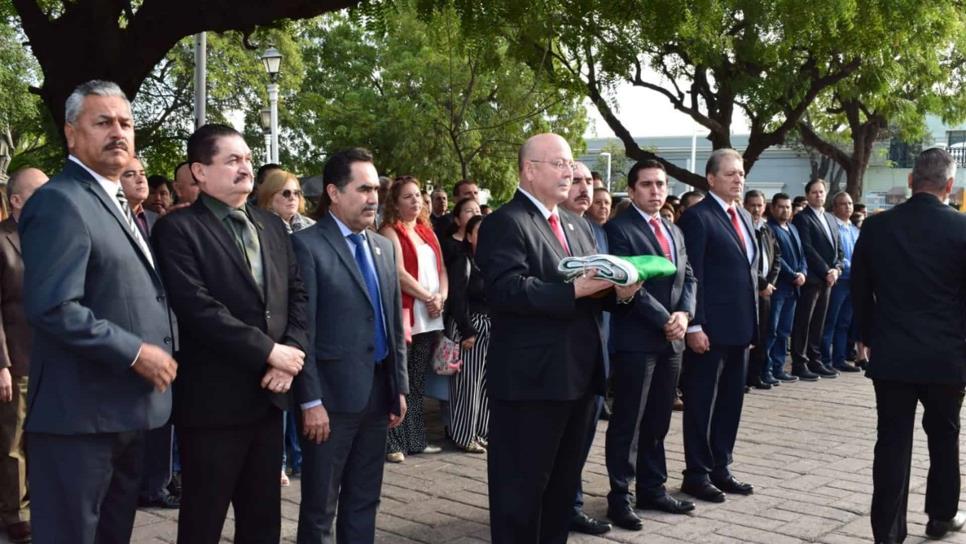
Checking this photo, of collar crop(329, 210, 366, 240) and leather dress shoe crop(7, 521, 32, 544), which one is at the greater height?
collar crop(329, 210, 366, 240)

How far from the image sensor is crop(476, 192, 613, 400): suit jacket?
15.4 feet

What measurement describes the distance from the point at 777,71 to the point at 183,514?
47.1 ft

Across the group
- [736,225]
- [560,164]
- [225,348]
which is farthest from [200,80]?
[225,348]

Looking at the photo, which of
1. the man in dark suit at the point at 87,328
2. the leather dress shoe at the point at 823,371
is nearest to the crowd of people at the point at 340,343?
the man in dark suit at the point at 87,328

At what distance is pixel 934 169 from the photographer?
561 centimetres

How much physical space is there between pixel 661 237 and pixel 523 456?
215 cm

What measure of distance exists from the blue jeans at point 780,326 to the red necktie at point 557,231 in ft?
24.5

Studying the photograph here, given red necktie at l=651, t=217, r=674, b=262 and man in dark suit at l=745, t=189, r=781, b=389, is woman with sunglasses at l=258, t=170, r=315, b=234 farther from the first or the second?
man in dark suit at l=745, t=189, r=781, b=389

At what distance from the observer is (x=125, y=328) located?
368 centimetres

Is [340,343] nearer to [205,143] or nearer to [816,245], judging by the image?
[205,143]

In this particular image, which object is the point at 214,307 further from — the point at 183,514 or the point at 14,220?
the point at 14,220

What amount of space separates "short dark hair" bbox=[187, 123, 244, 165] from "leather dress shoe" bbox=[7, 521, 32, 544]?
2.83 metres

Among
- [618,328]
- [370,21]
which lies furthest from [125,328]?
[370,21]

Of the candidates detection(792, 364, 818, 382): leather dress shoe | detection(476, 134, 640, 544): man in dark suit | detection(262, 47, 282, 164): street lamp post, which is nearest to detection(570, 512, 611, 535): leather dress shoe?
detection(476, 134, 640, 544): man in dark suit
